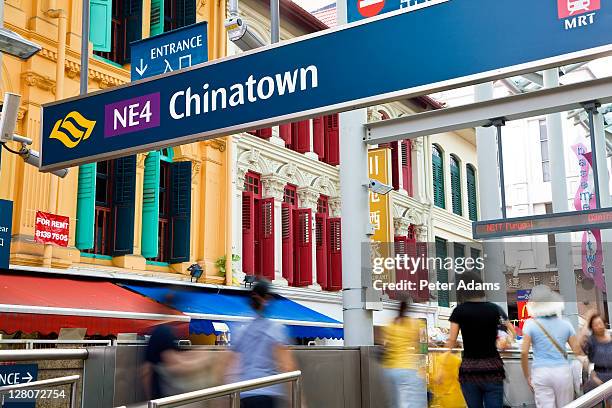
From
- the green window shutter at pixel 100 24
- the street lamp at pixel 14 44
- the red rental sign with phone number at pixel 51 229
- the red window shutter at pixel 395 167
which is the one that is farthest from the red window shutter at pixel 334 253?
the street lamp at pixel 14 44

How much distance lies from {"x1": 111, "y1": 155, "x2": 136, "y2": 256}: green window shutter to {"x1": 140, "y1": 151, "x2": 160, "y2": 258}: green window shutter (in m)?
0.74

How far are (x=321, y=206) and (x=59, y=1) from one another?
10.5 meters

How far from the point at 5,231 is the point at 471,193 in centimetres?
2718

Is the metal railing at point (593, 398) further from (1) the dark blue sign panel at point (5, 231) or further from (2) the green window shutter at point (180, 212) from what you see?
(2) the green window shutter at point (180, 212)

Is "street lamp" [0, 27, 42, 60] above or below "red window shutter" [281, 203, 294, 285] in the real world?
above

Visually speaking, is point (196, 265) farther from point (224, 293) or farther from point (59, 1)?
point (59, 1)

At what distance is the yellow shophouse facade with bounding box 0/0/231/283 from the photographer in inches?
600

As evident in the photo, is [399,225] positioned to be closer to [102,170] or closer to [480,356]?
[102,170]

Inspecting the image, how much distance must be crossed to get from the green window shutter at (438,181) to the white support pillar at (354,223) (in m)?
24.2

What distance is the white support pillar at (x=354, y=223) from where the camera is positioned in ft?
28.7

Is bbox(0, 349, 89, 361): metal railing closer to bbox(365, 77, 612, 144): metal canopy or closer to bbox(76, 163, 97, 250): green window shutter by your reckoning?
bbox(365, 77, 612, 144): metal canopy

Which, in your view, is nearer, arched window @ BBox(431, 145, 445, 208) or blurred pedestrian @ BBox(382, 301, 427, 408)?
blurred pedestrian @ BBox(382, 301, 427, 408)

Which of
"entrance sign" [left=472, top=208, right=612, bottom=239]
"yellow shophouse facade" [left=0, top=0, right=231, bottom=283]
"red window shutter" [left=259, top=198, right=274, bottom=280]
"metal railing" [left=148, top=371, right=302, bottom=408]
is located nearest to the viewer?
"metal railing" [left=148, top=371, right=302, bottom=408]

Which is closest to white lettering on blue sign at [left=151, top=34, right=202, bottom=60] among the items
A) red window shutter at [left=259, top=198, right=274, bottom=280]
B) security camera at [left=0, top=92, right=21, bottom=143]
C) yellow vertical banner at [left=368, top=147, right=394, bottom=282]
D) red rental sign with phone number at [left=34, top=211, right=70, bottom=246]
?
security camera at [left=0, top=92, right=21, bottom=143]
